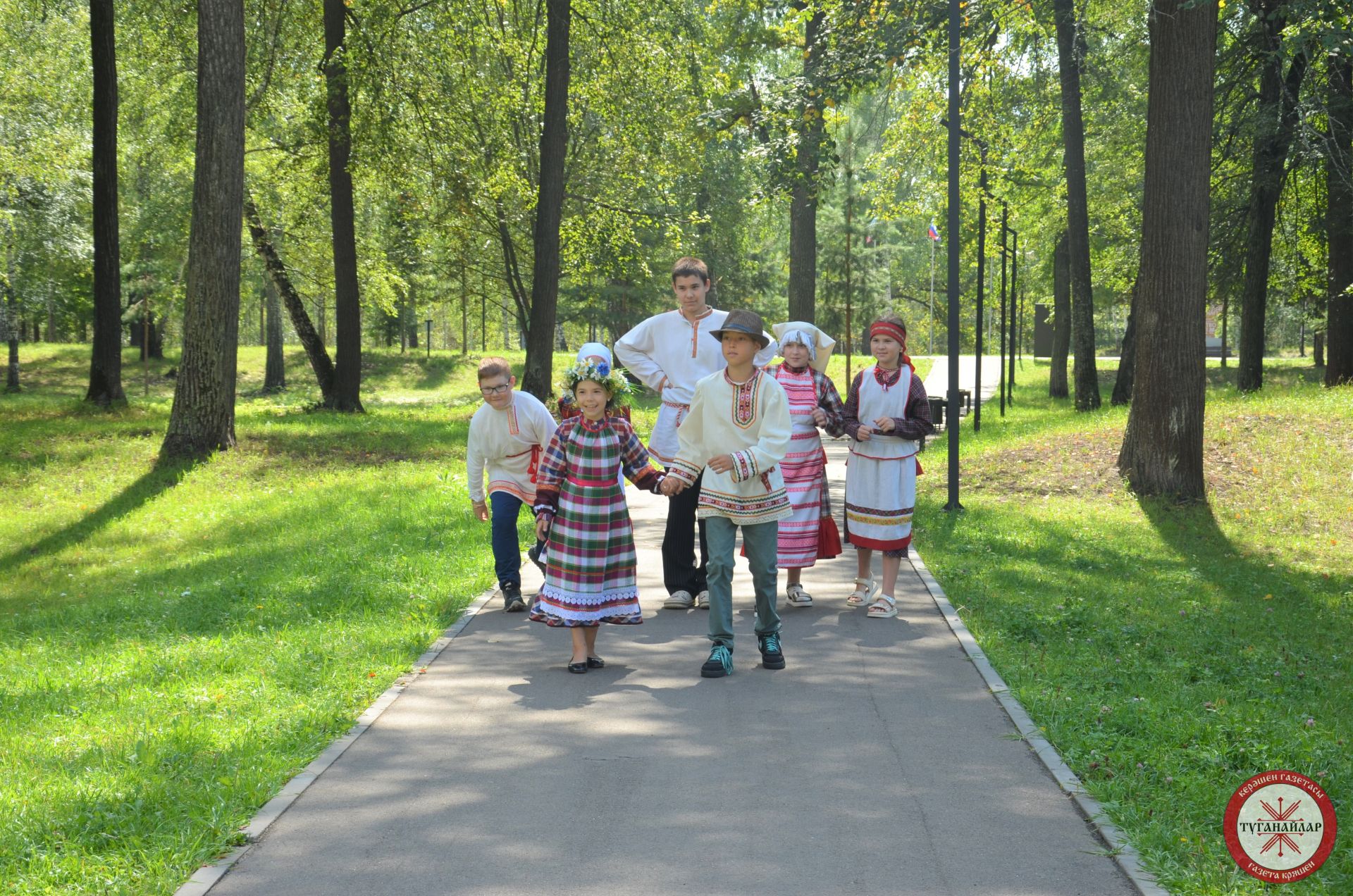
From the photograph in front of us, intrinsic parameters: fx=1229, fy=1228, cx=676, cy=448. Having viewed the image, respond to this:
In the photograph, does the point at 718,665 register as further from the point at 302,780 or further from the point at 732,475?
the point at 302,780

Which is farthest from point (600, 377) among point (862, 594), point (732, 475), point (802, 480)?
point (862, 594)

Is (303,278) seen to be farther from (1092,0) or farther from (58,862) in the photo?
(58,862)

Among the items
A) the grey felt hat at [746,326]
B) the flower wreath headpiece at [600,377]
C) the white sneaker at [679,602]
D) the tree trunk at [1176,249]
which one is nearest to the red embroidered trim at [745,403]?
the grey felt hat at [746,326]

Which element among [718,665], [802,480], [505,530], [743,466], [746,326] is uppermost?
[746,326]

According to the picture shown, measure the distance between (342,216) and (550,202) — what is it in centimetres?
468

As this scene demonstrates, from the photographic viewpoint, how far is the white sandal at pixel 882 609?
8508 mm

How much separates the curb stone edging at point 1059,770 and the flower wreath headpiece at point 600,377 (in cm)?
264

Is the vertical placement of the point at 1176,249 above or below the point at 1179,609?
above

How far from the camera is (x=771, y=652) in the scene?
7117 millimetres

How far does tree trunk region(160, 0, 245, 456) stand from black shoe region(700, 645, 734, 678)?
A: 35.3 feet

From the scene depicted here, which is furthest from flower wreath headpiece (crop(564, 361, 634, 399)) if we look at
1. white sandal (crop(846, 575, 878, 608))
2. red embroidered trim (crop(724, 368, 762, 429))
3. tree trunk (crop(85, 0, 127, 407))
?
tree trunk (crop(85, 0, 127, 407))

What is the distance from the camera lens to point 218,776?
5.18 m

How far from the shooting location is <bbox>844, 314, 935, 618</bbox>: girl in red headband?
8531 mm

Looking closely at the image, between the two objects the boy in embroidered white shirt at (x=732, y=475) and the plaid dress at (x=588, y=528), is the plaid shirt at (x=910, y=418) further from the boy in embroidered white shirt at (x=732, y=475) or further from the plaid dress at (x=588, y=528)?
the plaid dress at (x=588, y=528)
